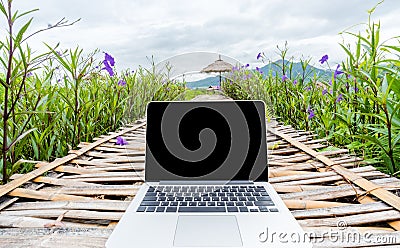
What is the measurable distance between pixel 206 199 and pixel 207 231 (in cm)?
15

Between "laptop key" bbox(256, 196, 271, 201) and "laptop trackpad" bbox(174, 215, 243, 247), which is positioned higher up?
"laptop key" bbox(256, 196, 271, 201)

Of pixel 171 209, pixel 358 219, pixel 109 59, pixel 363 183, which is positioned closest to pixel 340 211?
pixel 358 219

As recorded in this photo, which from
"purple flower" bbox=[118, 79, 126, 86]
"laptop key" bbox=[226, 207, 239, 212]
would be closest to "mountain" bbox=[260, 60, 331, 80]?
"purple flower" bbox=[118, 79, 126, 86]

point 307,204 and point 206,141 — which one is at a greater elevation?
point 206,141

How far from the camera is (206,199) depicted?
0.69 metres

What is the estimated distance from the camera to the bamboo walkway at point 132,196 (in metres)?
0.58

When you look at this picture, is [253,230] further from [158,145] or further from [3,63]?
[3,63]

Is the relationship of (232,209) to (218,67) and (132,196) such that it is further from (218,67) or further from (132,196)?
(218,67)

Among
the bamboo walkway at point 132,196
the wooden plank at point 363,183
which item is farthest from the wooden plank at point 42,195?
the wooden plank at point 363,183

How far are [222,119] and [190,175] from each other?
141mm

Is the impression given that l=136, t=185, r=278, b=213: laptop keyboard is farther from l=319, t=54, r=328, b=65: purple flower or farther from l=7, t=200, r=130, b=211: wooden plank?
l=319, t=54, r=328, b=65: purple flower

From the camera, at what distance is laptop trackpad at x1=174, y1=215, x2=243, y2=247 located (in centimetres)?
51

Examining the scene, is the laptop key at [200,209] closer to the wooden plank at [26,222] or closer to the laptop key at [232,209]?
the laptop key at [232,209]

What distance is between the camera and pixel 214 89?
0.94m
